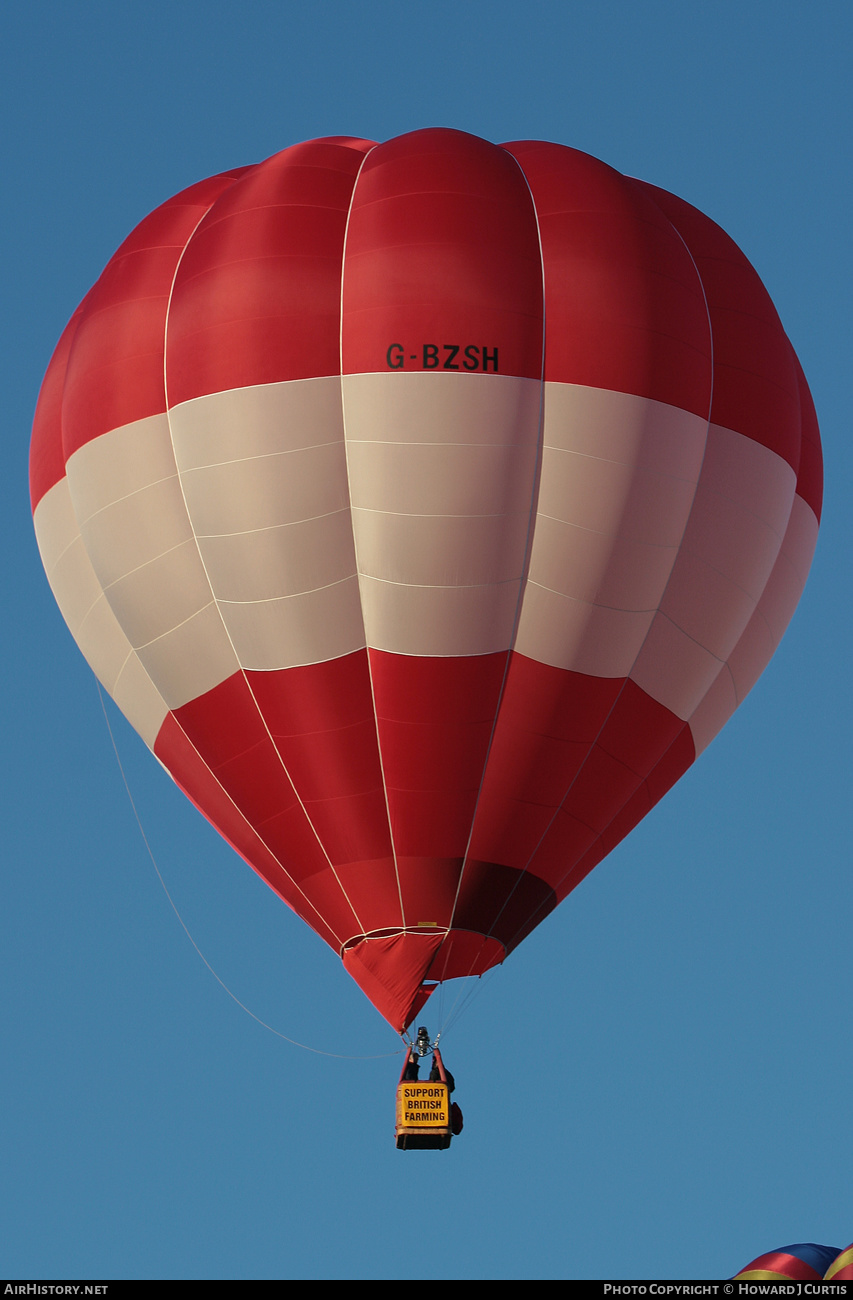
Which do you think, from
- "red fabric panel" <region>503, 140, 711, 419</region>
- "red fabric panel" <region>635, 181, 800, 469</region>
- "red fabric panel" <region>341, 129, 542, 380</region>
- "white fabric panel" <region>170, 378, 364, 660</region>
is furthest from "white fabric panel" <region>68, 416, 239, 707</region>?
"red fabric panel" <region>635, 181, 800, 469</region>

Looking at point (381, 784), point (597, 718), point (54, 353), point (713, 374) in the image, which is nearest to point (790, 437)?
point (713, 374)

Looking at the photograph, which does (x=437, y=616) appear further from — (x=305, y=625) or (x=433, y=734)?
(x=305, y=625)

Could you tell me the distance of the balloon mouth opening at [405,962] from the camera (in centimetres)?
1725

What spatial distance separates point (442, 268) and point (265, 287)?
1397mm

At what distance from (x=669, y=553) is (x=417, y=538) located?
6.89 feet

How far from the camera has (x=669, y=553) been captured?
17109 mm

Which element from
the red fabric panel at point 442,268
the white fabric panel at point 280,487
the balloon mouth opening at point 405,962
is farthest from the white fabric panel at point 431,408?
the balloon mouth opening at point 405,962

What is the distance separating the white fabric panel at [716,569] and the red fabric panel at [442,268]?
186 cm

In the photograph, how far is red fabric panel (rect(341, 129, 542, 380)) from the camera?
54.2 ft

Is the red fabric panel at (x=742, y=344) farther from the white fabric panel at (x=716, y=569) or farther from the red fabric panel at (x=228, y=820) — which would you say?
the red fabric panel at (x=228, y=820)

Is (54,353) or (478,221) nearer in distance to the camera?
(478,221)

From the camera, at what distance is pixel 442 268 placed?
658 inches

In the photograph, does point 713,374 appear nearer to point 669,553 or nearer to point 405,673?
point 669,553

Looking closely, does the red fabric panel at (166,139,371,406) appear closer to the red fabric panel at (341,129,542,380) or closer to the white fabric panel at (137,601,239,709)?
the red fabric panel at (341,129,542,380)
